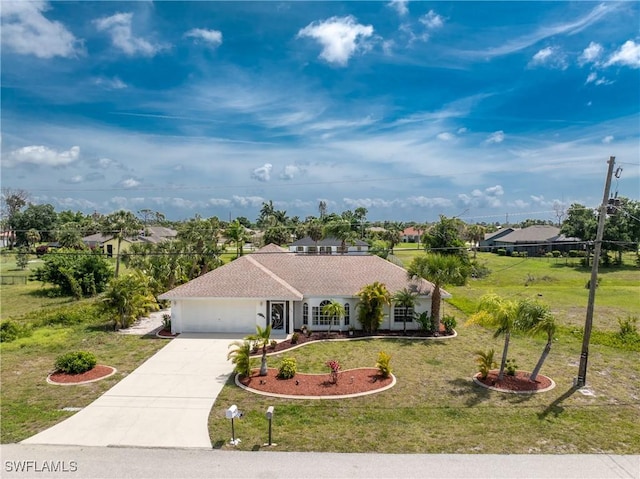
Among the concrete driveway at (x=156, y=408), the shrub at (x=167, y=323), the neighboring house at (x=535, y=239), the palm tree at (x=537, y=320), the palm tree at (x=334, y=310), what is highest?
the neighboring house at (x=535, y=239)

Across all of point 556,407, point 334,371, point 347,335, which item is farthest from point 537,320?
point 347,335

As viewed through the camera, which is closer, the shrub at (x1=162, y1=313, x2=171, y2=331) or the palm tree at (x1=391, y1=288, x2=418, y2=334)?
the palm tree at (x1=391, y1=288, x2=418, y2=334)

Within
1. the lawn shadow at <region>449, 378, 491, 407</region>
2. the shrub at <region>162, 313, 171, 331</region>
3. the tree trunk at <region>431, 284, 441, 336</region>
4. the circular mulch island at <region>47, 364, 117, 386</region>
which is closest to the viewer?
the lawn shadow at <region>449, 378, 491, 407</region>

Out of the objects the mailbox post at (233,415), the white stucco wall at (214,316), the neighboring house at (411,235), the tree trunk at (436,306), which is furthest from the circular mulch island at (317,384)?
the neighboring house at (411,235)

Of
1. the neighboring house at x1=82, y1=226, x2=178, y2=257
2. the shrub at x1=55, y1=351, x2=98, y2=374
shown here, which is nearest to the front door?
the shrub at x1=55, y1=351, x2=98, y2=374

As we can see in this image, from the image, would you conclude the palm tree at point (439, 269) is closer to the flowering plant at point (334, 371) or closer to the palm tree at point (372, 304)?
the palm tree at point (372, 304)

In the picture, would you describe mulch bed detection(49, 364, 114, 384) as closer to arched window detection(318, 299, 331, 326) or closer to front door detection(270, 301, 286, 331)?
front door detection(270, 301, 286, 331)
